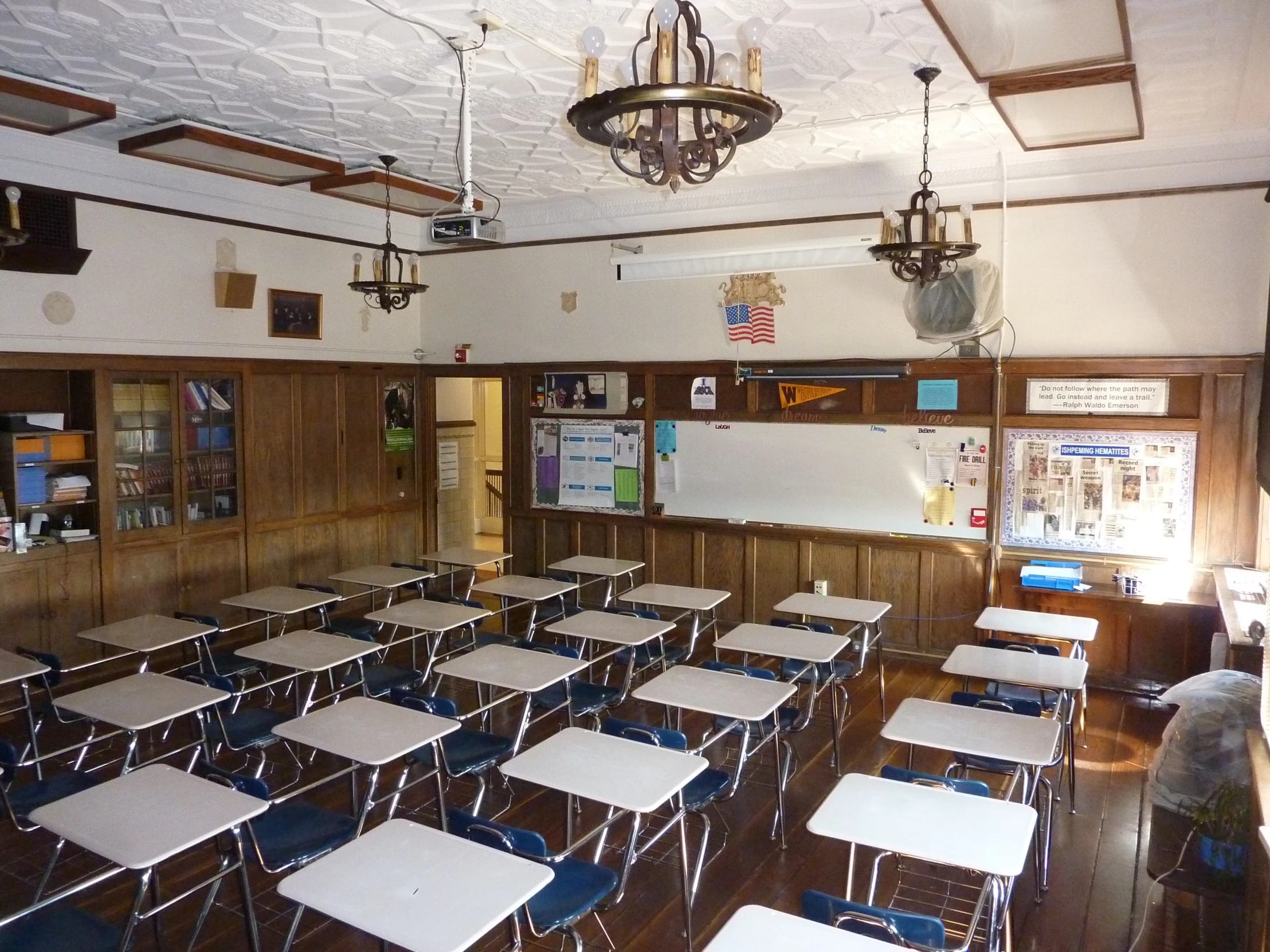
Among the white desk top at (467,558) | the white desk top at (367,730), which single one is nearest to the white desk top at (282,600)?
the white desk top at (467,558)

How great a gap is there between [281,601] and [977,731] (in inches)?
168

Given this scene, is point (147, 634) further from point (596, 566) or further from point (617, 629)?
point (596, 566)

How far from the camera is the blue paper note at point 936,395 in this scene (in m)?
6.79

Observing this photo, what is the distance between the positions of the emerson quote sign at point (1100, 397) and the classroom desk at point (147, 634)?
18.4 ft

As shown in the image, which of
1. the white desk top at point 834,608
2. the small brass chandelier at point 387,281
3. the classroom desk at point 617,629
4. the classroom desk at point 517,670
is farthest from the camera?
the small brass chandelier at point 387,281

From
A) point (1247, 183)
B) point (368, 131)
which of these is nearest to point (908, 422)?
point (1247, 183)

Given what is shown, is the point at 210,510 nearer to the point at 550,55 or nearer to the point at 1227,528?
the point at 550,55

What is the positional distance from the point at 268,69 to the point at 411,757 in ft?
12.2

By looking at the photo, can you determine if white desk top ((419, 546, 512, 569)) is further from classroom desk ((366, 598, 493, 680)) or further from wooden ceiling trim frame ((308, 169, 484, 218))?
wooden ceiling trim frame ((308, 169, 484, 218))

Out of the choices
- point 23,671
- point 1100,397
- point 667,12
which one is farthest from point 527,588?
point 667,12

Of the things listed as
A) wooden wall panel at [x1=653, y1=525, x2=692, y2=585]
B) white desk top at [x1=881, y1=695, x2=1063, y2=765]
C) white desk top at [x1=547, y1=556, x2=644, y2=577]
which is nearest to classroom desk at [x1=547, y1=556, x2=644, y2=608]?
white desk top at [x1=547, y1=556, x2=644, y2=577]

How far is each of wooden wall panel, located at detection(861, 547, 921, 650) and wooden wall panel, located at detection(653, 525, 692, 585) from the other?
1.56m

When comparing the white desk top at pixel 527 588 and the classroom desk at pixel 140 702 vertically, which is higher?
the white desk top at pixel 527 588

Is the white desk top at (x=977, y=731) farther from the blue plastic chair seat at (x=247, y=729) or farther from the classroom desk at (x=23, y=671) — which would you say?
the classroom desk at (x=23, y=671)
